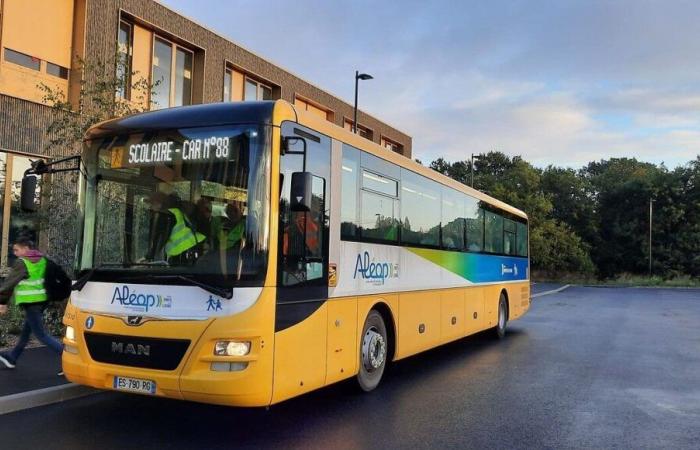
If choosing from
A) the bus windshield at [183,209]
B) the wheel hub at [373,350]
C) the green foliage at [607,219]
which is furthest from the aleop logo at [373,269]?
the green foliage at [607,219]

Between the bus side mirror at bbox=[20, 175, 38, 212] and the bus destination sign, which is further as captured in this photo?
the bus side mirror at bbox=[20, 175, 38, 212]

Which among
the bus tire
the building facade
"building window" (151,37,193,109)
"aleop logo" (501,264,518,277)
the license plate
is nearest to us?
the license plate

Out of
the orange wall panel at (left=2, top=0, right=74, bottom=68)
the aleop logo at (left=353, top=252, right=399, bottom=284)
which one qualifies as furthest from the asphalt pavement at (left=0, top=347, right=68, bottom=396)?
the orange wall panel at (left=2, top=0, right=74, bottom=68)

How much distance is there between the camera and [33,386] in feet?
22.7

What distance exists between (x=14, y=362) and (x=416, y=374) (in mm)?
5468

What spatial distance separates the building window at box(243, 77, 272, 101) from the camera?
993 inches

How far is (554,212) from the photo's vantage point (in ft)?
225

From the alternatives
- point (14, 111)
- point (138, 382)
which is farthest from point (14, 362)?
point (14, 111)

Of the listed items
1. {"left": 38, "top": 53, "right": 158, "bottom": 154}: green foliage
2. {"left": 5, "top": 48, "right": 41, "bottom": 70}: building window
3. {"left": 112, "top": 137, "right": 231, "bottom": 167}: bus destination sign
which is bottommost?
{"left": 112, "top": 137, "right": 231, "bottom": 167}: bus destination sign

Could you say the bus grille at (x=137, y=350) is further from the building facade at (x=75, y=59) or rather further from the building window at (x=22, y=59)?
the building window at (x=22, y=59)

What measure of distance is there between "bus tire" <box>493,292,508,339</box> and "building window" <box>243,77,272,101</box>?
579 inches

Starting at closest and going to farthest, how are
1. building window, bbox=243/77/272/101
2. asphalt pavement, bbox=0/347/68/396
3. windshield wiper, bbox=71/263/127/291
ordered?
windshield wiper, bbox=71/263/127/291
asphalt pavement, bbox=0/347/68/396
building window, bbox=243/77/272/101

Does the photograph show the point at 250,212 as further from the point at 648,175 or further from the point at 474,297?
the point at 648,175

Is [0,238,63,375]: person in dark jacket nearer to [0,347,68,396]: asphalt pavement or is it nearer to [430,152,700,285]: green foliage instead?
[0,347,68,396]: asphalt pavement
